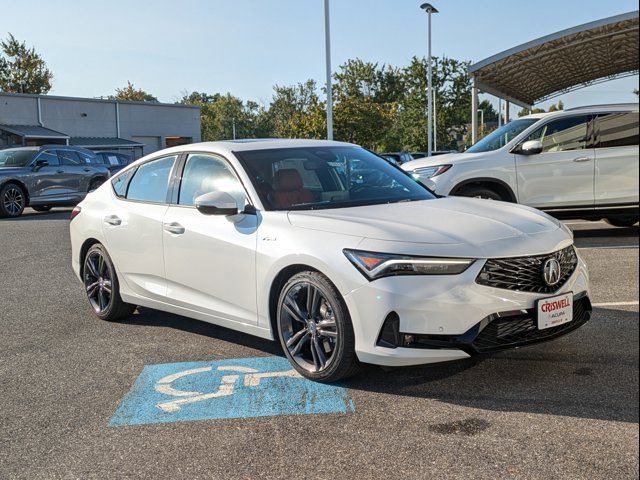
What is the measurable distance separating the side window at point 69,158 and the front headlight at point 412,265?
54.1 feet

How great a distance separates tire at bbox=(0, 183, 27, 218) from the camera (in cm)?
1709

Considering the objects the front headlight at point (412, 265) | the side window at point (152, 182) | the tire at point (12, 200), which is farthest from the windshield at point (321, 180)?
the tire at point (12, 200)

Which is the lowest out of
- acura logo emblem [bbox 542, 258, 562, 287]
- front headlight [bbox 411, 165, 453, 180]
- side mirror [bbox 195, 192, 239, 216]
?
acura logo emblem [bbox 542, 258, 562, 287]

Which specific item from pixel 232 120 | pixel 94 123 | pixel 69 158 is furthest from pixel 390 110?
pixel 69 158

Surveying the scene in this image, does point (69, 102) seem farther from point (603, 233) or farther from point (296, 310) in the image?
point (296, 310)

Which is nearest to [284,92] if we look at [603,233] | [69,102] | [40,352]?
[69,102]

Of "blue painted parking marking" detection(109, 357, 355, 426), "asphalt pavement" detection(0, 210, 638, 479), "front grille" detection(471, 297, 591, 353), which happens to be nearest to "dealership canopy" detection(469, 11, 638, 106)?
"asphalt pavement" detection(0, 210, 638, 479)

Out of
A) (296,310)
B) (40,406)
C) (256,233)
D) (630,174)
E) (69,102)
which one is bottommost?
(40,406)

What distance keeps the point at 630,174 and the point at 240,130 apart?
277 ft

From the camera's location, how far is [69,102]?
4850 cm

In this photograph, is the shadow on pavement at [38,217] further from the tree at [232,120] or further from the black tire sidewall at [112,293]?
the tree at [232,120]

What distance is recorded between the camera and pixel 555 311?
12.7ft

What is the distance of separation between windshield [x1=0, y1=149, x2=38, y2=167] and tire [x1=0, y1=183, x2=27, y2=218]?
0.63 metres

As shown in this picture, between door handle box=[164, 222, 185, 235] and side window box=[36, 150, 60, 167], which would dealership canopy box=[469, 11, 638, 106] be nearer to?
door handle box=[164, 222, 185, 235]
